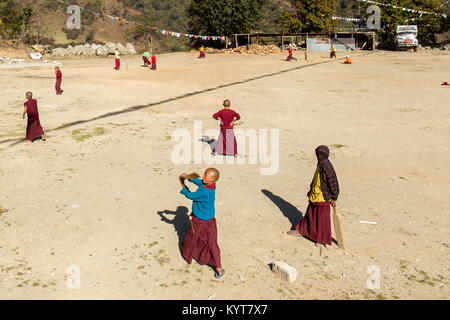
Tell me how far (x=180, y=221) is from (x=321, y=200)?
2.57m

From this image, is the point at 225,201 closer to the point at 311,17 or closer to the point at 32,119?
the point at 32,119

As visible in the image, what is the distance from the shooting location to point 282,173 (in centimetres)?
1010

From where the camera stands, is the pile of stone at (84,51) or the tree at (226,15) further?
the tree at (226,15)

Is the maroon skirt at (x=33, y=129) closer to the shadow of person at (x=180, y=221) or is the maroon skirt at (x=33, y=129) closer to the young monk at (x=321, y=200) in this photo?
the shadow of person at (x=180, y=221)

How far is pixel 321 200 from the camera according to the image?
6.61 meters

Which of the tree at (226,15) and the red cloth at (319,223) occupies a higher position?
the tree at (226,15)

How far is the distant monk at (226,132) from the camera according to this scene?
10.7 meters

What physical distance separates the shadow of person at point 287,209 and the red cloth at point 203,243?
1.94m

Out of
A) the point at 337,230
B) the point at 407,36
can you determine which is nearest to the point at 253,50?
the point at 407,36

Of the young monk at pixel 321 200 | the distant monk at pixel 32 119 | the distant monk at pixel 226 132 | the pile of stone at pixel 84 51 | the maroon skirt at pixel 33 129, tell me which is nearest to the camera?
the young monk at pixel 321 200

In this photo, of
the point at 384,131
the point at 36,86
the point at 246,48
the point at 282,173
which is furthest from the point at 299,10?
the point at 282,173

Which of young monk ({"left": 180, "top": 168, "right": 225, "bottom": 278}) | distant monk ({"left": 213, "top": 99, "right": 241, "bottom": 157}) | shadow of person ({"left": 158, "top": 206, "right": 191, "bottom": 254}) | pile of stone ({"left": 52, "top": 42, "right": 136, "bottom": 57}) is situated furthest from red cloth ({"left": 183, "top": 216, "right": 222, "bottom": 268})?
pile of stone ({"left": 52, "top": 42, "right": 136, "bottom": 57})

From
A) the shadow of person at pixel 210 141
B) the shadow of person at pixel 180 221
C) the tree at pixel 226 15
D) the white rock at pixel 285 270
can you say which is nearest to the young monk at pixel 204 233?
the shadow of person at pixel 180 221

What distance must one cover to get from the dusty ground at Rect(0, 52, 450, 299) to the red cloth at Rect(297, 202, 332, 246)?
0.60 feet
